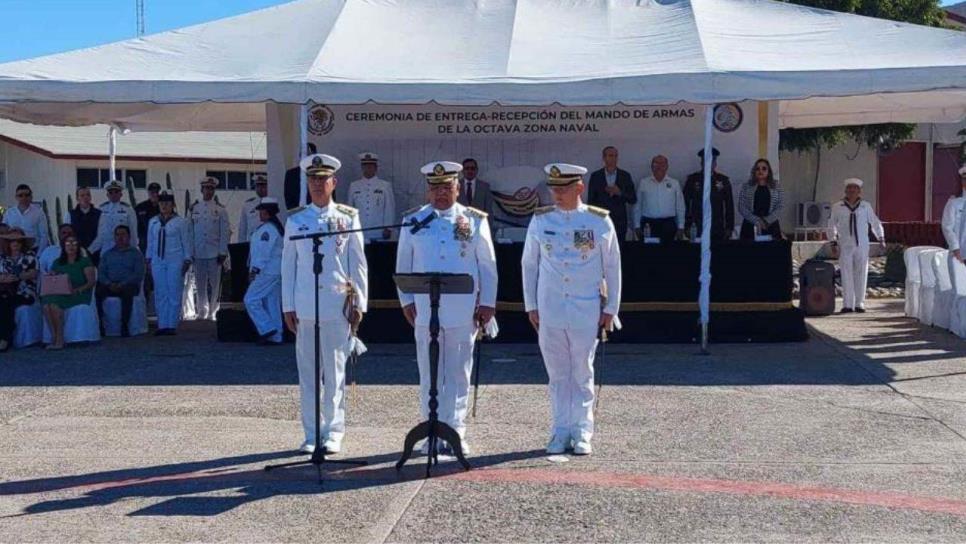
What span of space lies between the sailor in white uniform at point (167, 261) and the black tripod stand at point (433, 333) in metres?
8.50

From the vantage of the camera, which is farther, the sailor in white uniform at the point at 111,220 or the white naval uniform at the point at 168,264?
the sailor in white uniform at the point at 111,220

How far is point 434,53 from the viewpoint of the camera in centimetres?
1398

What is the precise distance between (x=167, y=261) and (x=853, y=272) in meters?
9.41

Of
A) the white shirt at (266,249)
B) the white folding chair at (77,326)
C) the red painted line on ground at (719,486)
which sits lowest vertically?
the red painted line on ground at (719,486)

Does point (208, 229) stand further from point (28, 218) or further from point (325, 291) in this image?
point (325, 291)

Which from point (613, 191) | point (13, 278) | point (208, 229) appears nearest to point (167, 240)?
point (208, 229)

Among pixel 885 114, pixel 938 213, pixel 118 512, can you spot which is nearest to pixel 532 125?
pixel 885 114

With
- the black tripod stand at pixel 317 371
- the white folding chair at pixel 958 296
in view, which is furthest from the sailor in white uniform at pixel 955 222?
the black tripod stand at pixel 317 371

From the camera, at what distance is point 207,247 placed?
55.8 ft

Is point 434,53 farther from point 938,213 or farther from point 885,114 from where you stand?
point 938,213

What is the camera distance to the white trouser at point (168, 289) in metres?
15.8

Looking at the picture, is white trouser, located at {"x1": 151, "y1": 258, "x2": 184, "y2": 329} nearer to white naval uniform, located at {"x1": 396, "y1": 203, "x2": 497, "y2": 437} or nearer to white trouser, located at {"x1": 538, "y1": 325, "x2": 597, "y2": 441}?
white naval uniform, located at {"x1": 396, "y1": 203, "x2": 497, "y2": 437}

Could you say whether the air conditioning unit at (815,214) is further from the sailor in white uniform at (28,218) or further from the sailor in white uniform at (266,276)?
the sailor in white uniform at (28,218)

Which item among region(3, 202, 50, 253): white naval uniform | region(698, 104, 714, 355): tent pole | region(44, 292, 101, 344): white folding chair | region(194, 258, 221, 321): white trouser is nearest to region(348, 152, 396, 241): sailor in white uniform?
region(194, 258, 221, 321): white trouser
